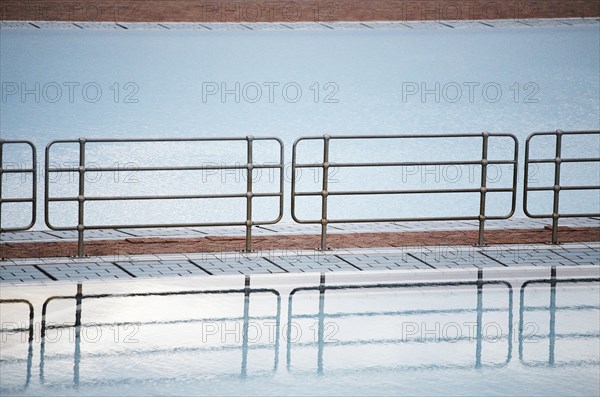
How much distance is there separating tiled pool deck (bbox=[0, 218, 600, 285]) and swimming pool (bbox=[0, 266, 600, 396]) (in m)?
0.22

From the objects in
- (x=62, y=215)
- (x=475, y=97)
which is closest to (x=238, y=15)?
(x=475, y=97)

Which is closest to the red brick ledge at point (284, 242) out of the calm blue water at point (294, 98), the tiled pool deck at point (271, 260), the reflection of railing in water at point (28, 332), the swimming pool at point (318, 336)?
the tiled pool deck at point (271, 260)

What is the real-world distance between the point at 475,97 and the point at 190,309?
16.5 meters

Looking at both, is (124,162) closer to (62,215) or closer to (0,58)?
(62,215)

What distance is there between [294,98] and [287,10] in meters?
6.57

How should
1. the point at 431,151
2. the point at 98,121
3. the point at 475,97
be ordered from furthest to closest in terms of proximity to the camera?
1. the point at 475,97
2. the point at 98,121
3. the point at 431,151

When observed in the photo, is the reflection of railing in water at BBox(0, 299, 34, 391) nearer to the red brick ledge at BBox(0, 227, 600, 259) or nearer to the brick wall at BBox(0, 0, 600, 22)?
the red brick ledge at BBox(0, 227, 600, 259)

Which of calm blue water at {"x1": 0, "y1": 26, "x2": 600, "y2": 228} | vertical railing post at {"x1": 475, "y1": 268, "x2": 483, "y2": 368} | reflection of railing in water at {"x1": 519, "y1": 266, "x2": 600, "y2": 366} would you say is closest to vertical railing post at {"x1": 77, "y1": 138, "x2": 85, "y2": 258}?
vertical railing post at {"x1": 475, "y1": 268, "x2": 483, "y2": 368}

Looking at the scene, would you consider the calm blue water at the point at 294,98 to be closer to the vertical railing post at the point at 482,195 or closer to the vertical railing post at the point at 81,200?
the vertical railing post at the point at 81,200

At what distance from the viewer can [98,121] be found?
20281mm

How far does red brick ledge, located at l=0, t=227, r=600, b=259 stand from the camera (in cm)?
929

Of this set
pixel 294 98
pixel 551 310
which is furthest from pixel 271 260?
pixel 294 98

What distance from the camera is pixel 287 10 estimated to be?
2970cm

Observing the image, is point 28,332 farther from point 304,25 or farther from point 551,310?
point 304,25
